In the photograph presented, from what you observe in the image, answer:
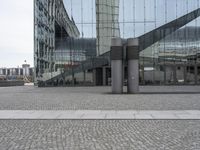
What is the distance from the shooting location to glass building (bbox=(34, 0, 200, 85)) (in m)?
50.2

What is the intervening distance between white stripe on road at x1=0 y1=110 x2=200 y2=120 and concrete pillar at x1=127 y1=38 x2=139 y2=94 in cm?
1359

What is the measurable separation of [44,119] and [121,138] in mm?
5252

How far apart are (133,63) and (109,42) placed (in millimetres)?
20013

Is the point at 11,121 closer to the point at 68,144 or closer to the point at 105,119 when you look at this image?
the point at 105,119

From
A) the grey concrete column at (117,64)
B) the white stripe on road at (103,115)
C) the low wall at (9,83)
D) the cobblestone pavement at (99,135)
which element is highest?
the grey concrete column at (117,64)

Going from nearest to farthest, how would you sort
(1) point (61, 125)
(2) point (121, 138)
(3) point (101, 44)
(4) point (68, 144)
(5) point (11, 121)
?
(4) point (68, 144), (2) point (121, 138), (1) point (61, 125), (5) point (11, 121), (3) point (101, 44)

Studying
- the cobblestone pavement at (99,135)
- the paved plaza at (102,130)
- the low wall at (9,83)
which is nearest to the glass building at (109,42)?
the low wall at (9,83)

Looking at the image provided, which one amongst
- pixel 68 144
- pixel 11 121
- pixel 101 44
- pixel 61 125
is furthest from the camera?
pixel 101 44

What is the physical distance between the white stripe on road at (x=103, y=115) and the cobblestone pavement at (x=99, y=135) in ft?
3.39

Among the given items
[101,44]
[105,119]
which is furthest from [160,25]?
[105,119]

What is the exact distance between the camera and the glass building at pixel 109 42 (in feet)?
165

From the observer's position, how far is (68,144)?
30.6 ft

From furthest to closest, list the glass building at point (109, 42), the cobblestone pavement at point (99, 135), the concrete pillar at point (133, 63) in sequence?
the glass building at point (109, 42) → the concrete pillar at point (133, 63) → the cobblestone pavement at point (99, 135)

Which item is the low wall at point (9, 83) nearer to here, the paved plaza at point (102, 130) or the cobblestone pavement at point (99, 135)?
the paved plaza at point (102, 130)
